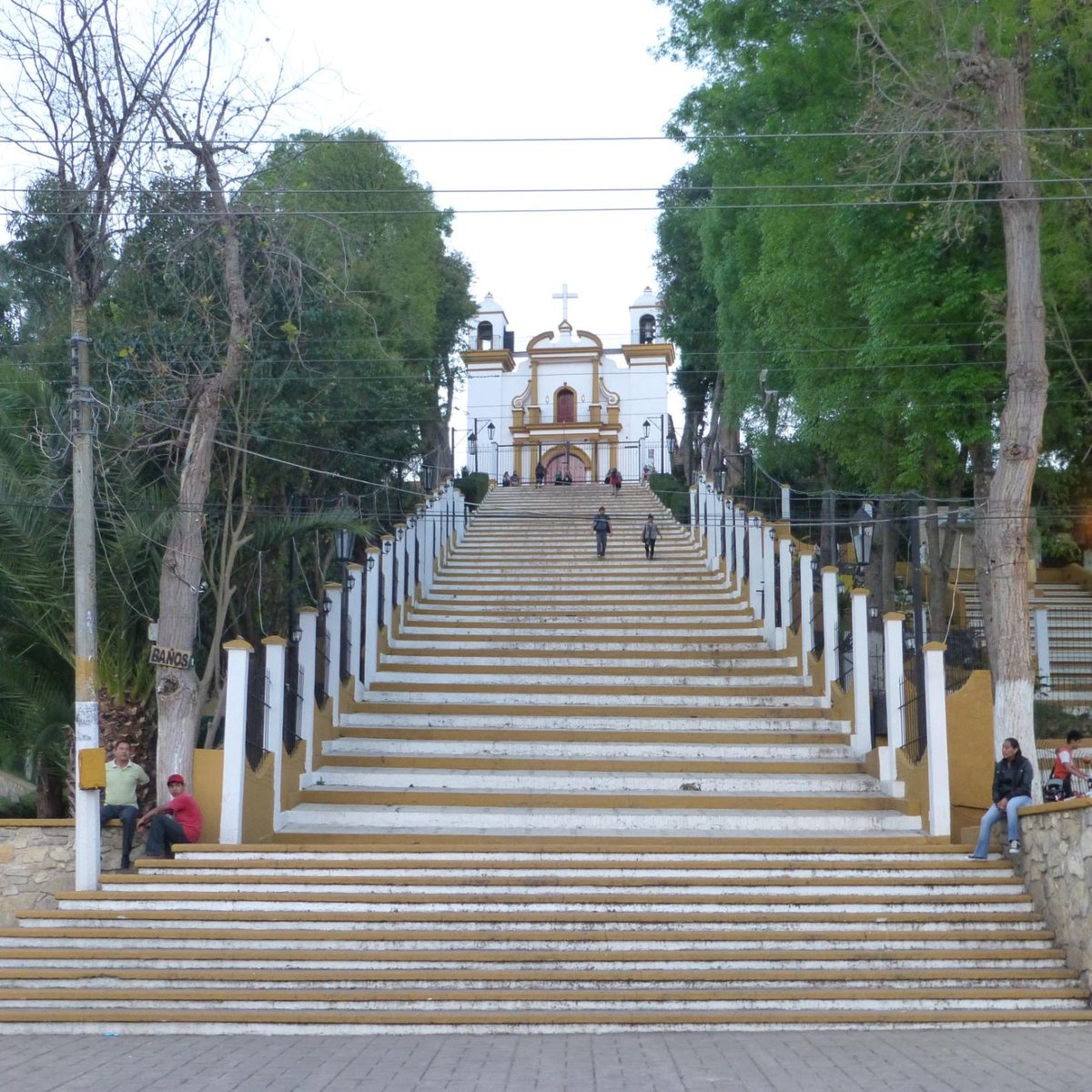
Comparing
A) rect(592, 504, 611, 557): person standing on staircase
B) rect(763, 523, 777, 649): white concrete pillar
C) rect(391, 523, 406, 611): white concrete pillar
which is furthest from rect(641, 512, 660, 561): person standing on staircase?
rect(391, 523, 406, 611): white concrete pillar

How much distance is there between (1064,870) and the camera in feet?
36.3

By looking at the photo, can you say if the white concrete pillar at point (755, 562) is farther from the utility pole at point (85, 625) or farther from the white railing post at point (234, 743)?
the utility pole at point (85, 625)

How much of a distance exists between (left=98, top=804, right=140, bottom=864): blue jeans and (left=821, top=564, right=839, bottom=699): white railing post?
8.64m

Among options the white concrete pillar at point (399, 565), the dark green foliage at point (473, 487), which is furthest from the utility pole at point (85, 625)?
the dark green foliage at point (473, 487)

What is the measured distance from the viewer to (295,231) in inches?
696

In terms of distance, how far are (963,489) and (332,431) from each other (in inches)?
511

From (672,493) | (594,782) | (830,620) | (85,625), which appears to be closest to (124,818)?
(85,625)

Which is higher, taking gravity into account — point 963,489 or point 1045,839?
point 963,489

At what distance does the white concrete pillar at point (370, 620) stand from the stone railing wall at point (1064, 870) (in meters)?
9.46

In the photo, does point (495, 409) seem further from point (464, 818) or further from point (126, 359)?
point (464, 818)

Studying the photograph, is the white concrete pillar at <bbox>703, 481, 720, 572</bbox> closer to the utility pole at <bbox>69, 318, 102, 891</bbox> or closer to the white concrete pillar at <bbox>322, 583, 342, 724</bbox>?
the white concrete pillar at <bbox>322, 583, 342, 724</bbox>

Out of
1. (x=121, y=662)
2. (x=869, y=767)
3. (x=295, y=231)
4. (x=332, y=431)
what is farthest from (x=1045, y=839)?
(x=332, y=431)

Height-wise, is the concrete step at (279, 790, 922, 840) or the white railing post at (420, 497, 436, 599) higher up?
the white railing post at (420, 497, 436, 599)

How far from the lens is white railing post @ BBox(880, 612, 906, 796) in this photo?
1518 cm
